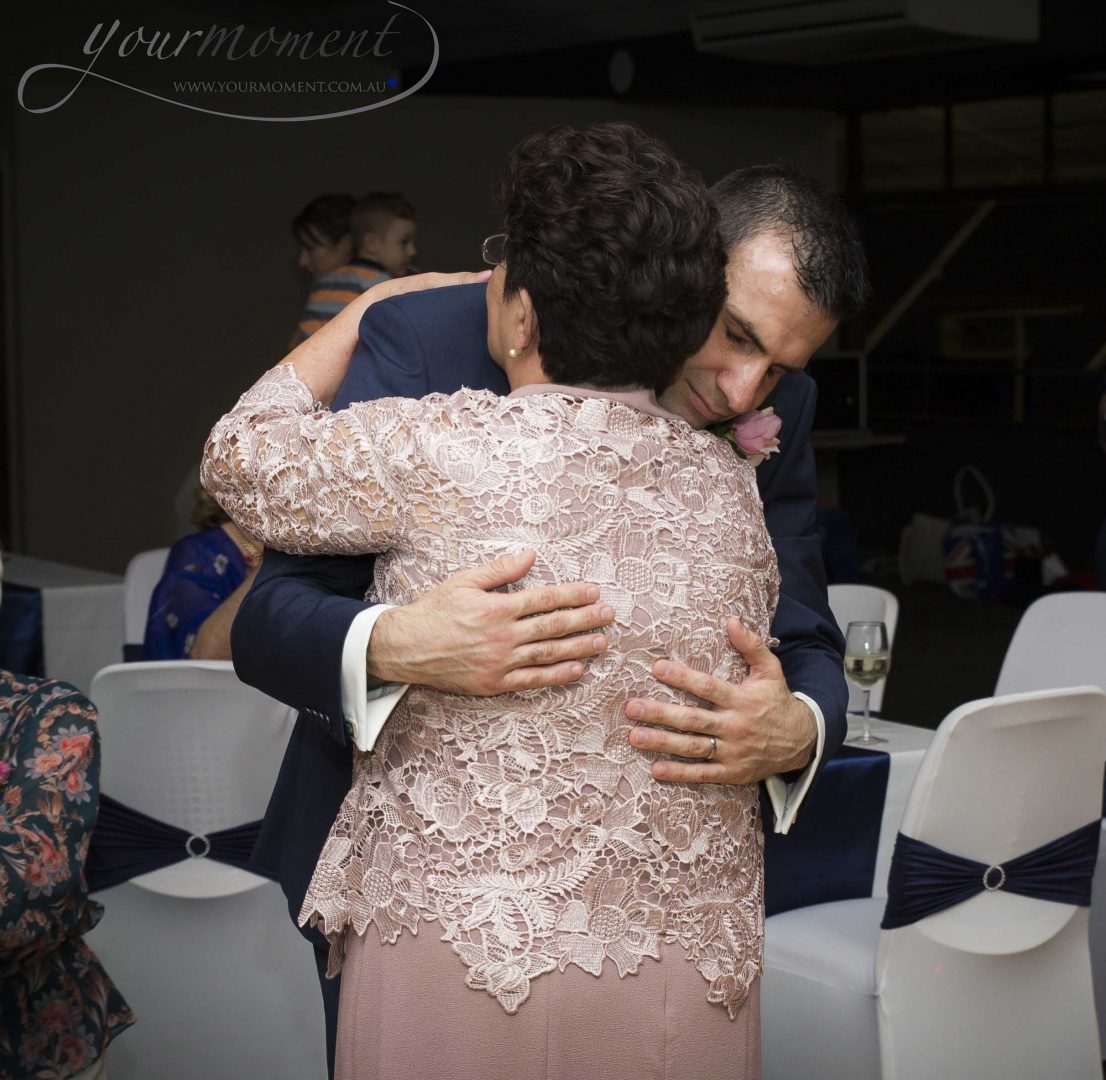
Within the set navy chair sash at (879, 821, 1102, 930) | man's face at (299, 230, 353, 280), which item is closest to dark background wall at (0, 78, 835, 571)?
man's face at (299, 230, 353, 280)

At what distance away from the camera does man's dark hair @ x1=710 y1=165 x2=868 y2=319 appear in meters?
1.50

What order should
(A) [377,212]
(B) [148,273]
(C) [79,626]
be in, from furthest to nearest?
(B) [148,273], (A) [377,212], (C) [79,626]

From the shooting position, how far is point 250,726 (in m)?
2.63

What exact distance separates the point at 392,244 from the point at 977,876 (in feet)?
10.9

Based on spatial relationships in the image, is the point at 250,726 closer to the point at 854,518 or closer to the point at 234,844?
the point at 234,844

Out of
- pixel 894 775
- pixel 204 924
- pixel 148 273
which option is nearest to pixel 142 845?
pixel 204 924

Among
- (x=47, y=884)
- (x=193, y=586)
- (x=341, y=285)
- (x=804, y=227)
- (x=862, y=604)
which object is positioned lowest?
(x=47, y=884)

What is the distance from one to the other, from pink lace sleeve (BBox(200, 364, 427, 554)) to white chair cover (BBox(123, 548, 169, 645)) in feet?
8.96

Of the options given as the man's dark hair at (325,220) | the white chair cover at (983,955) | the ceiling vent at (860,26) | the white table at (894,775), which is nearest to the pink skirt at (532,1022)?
the white chair cover at (983,955)

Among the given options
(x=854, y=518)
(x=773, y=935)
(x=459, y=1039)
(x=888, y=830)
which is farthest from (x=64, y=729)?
(x=854, y=518)

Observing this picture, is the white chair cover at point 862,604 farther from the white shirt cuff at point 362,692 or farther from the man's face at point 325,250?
the white shirt cuff at point 362,692

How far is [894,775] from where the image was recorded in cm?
281

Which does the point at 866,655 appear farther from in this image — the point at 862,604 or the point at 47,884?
the point at 47,884

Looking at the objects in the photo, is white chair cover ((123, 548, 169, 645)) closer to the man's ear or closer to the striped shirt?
the striped shirt
